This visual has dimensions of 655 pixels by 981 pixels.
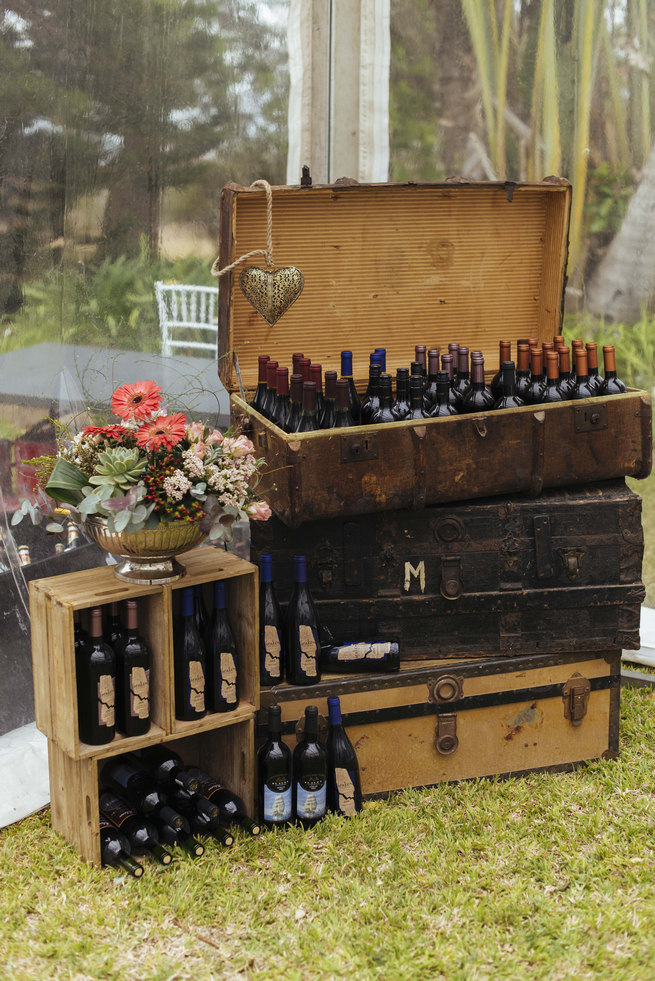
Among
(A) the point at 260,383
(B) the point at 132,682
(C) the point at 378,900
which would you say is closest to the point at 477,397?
(A) the point at 260,383

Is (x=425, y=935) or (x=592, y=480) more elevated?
(x=592, y=480)

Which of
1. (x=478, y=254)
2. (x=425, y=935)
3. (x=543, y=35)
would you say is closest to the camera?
(x=425, y=935)

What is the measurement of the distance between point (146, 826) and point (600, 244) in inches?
132

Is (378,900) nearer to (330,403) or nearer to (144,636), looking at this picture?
(144,636)

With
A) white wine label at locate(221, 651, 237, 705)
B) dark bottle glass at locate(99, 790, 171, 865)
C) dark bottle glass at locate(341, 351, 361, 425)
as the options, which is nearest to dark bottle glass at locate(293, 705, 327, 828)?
white wine label at locate(221, 651, 237, 705)

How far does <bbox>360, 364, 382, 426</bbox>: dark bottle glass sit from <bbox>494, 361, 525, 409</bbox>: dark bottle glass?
16.7 inches

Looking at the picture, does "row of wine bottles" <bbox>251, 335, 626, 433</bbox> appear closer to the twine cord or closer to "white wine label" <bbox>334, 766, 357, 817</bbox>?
the twine cord

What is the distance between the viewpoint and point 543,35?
4488mm

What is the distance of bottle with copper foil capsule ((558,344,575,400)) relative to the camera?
360 cm

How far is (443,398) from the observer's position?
344cm

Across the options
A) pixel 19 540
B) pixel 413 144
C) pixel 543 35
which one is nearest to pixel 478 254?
pixel 413 144

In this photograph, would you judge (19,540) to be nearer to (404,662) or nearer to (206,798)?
(206,798)

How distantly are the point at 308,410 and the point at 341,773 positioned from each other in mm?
1107

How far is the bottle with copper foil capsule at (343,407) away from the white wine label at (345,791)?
1.04 meters
